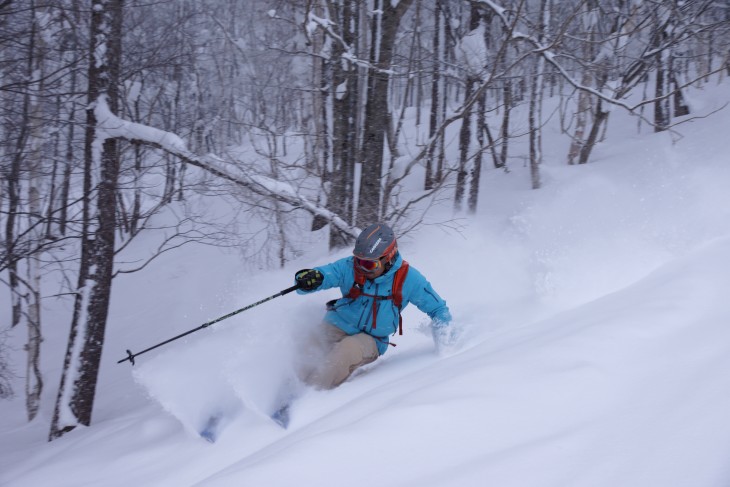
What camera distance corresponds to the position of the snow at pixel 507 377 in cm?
225

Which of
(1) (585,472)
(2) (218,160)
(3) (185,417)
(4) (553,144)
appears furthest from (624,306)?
(4) (553,144)

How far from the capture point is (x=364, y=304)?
4.60 metres

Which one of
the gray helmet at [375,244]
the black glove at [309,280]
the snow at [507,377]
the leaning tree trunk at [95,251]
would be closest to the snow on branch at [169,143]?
the leaning tree trunk at [95,251]

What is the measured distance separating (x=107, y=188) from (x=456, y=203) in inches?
272

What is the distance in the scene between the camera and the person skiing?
14.1 ft

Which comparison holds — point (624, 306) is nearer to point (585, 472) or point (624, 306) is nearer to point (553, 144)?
point (585, 472)

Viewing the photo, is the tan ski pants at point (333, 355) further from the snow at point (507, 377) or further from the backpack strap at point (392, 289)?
the backpack strap at point (392, 289)

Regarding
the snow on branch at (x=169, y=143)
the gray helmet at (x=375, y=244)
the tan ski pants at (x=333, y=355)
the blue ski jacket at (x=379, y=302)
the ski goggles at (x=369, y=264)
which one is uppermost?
the snow on branch at (x=169, y=143)

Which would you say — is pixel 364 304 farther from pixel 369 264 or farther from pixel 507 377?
pixel 507 377

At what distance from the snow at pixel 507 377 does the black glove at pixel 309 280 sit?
0.51 meters

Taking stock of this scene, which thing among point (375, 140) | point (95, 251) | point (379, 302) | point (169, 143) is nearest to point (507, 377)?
point (379, 302)

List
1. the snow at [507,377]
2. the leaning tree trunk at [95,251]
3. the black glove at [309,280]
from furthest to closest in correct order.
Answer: the leaning tree trunk at [95,251]
the black glove at [309,280]
the snow at [507,377]

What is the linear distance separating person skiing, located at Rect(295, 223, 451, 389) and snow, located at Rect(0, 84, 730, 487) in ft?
0.58

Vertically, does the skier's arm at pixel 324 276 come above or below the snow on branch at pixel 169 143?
below
